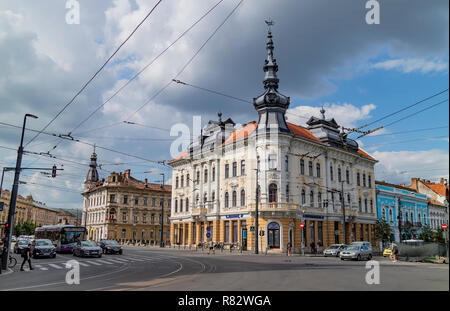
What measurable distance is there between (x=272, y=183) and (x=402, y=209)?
34.6m

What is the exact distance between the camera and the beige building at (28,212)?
114 meters

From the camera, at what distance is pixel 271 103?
4459 cm

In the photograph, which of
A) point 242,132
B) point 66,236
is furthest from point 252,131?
point 66,236

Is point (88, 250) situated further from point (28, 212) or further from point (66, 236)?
point (28, 212)

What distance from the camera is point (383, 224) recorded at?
54344mm

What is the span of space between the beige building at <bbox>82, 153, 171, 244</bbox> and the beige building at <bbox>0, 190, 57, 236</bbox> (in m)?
39.9

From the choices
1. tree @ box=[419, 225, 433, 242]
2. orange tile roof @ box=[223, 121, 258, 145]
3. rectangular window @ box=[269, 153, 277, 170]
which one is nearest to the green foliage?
orange tile roof @ box=[223, 121, 258, 145]

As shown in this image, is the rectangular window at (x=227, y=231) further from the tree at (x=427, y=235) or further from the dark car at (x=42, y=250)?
the tree at (x=427, y=235)

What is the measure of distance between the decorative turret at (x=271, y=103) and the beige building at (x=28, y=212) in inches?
3546

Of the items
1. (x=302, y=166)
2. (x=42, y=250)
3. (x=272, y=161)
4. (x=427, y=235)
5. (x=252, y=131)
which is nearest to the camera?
(x=42, y=250)

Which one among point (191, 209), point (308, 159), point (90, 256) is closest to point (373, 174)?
point (308, 159)
